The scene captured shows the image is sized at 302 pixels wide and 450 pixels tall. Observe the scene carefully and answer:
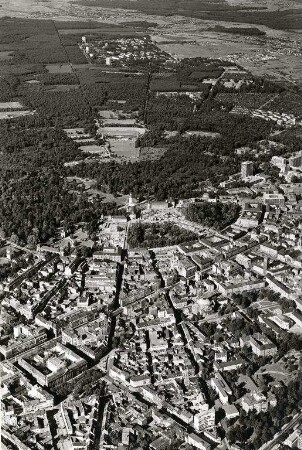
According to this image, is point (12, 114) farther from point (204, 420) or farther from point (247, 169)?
point (204, 420)

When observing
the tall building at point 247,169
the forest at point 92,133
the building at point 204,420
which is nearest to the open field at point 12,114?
the forest at point 92,133

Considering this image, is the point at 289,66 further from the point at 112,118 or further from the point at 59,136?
the point at 59,136

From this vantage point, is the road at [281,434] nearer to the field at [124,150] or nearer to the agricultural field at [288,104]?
the field at [124,150]

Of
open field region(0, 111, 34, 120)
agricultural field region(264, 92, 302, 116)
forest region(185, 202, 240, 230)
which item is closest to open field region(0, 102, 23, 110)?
open field region(0, 111, 34, 120)

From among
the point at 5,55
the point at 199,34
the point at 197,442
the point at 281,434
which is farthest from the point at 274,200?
the point at 199,34

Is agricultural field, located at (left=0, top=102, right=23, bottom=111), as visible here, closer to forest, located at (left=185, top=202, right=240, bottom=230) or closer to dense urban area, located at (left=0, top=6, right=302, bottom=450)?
dense urban area, located at (left=0, top=6, right=302, bottom=450)

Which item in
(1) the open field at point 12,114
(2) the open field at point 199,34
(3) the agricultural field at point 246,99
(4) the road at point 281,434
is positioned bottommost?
(1) the open field at point 12,114

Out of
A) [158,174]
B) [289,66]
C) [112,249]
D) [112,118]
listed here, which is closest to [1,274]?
[112,249]

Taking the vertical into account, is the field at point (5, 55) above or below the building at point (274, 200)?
above
